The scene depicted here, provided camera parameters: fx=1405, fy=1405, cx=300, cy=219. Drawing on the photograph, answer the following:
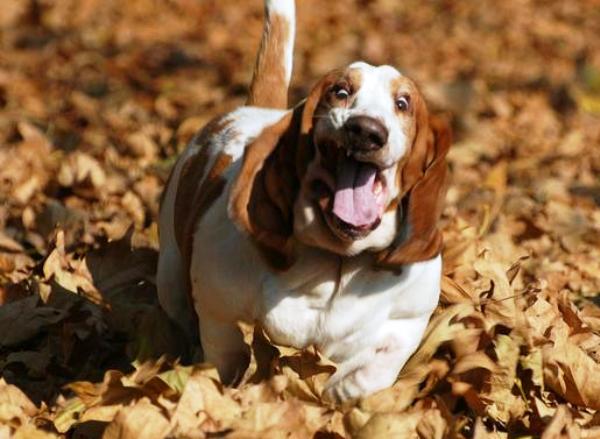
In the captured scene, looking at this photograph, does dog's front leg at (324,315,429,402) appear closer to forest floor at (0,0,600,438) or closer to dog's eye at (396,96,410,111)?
forest floor at (0,0,600,438)

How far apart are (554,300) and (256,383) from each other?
1.12m

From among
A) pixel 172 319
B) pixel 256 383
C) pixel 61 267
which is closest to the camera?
pixel 256 383

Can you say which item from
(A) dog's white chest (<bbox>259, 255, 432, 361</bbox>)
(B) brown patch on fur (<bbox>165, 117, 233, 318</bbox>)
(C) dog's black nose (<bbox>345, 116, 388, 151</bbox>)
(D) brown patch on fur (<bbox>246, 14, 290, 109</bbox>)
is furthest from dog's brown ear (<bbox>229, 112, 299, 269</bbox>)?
(D) brown patch on fur (<bbox>246, 14, 290, 109</bbox>)

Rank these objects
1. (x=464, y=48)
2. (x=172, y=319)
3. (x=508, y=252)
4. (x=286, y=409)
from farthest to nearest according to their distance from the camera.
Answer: (x=464, y=48)
(x=508, y=252)
(x=172, y=319)
(x=286, y=409)

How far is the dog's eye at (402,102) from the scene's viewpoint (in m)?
3.61

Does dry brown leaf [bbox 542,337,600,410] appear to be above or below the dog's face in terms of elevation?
below

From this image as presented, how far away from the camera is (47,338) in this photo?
463 cm

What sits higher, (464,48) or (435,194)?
(435,194)

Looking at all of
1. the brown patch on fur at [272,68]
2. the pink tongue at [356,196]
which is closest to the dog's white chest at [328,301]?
the pink tongue at [356,196]

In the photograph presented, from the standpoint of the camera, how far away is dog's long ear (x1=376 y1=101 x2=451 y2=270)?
11.9ft

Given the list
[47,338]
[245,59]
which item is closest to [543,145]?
[245,59]

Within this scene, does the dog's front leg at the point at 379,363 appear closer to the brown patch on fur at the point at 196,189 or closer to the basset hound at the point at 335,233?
the basset hound at the point at 335,233

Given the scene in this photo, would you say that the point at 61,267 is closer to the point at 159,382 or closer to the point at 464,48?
the point at 159,382

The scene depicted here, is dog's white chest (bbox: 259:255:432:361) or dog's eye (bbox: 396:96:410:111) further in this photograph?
dog's white chest (bbox: 259:255:432:361)
